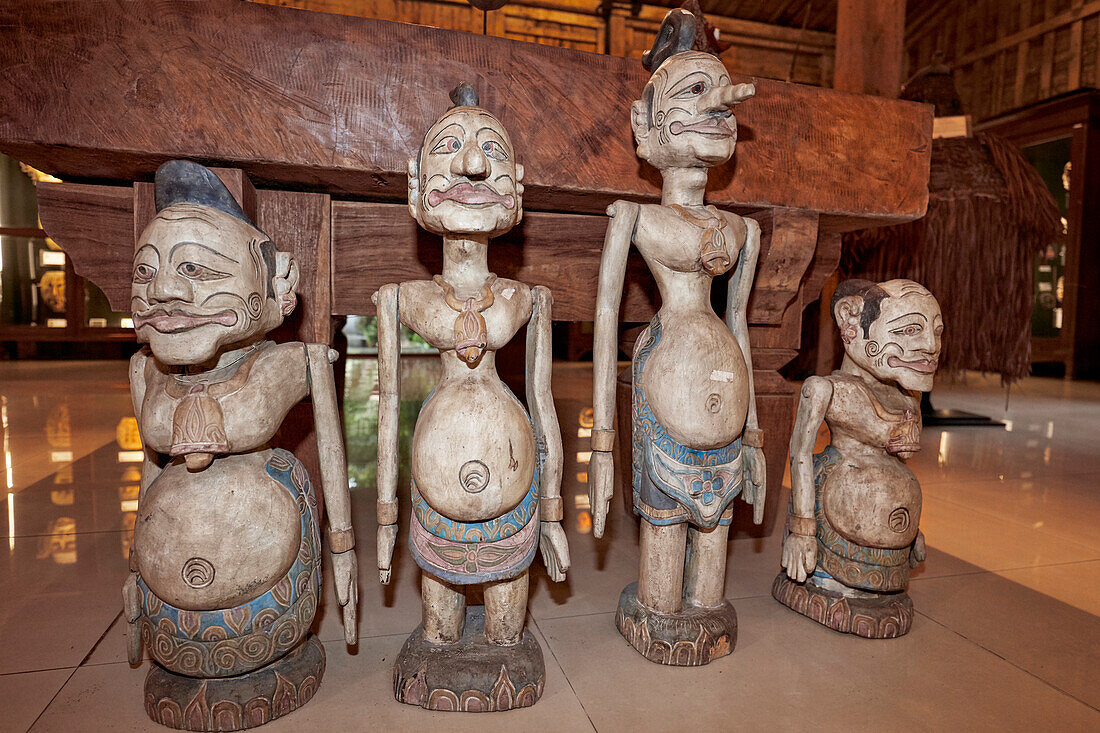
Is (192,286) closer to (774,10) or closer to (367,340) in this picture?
(774,10)

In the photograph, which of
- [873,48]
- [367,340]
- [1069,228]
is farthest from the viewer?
[367,340]

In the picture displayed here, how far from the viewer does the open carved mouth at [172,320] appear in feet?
3.97

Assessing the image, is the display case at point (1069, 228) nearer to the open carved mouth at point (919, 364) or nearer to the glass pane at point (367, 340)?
the open carved mouth at point (919, 364)

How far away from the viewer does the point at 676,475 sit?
1.53 m

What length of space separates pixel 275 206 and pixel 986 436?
4.04 m

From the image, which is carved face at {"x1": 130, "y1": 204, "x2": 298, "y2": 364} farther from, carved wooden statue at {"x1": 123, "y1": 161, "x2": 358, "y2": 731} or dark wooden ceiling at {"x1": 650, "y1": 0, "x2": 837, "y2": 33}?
dark wooden ceiling at {"x1": 650, "y1": 0, "x2": 837, "y2": 33}

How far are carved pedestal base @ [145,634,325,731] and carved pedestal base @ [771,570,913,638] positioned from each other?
1.17 m

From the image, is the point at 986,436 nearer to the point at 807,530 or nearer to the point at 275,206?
the point at 807,530

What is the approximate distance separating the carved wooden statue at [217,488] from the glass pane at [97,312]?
7.45 metres

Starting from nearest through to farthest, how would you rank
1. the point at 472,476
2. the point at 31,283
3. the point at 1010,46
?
1. the point at 472,476
2. the point at 1010,46
3. the point at 31,283

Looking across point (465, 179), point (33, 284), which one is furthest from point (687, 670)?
point (33, 284)

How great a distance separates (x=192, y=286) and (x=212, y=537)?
1.45ft

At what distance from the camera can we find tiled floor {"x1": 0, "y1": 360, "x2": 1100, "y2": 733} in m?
1.33

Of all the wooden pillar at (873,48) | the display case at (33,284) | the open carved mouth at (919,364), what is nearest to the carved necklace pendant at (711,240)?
the open carved mouth at (919,364)
